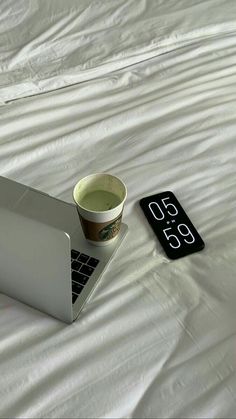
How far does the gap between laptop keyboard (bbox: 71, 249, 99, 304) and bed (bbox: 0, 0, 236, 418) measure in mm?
25

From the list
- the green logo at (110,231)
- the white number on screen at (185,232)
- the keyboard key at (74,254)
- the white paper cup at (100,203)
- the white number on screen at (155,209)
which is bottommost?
the white number on screen at (185,232)

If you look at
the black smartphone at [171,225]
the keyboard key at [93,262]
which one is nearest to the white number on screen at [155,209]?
the black smartphone at [171,225]

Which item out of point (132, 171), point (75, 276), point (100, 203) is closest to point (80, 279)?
point (75, 276)

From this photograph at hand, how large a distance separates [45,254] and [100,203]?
17 cm

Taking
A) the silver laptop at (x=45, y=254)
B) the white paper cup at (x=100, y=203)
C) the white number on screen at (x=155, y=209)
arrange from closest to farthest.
→ the silver laptop at (x=45, y=254) < the white paper cup at (x=100, y=203) < the white number on screen at (x=155, y=209)

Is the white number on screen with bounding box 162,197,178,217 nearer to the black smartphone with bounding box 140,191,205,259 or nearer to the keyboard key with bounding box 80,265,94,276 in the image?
the black smartphone with bounding box 140,191,205,259

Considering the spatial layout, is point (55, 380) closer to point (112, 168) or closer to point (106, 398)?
point (106, 398)

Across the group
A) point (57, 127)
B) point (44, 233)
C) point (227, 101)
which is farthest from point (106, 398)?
point (227, 101)

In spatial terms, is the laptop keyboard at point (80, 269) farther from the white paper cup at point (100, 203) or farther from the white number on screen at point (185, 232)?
the white number on screen at point (185, 232)

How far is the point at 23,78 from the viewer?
0.97 metres

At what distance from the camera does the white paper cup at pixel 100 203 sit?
659 mm

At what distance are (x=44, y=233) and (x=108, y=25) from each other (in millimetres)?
792

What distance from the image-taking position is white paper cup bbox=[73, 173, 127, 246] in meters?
0.66

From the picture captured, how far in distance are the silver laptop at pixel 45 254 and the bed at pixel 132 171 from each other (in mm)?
22
